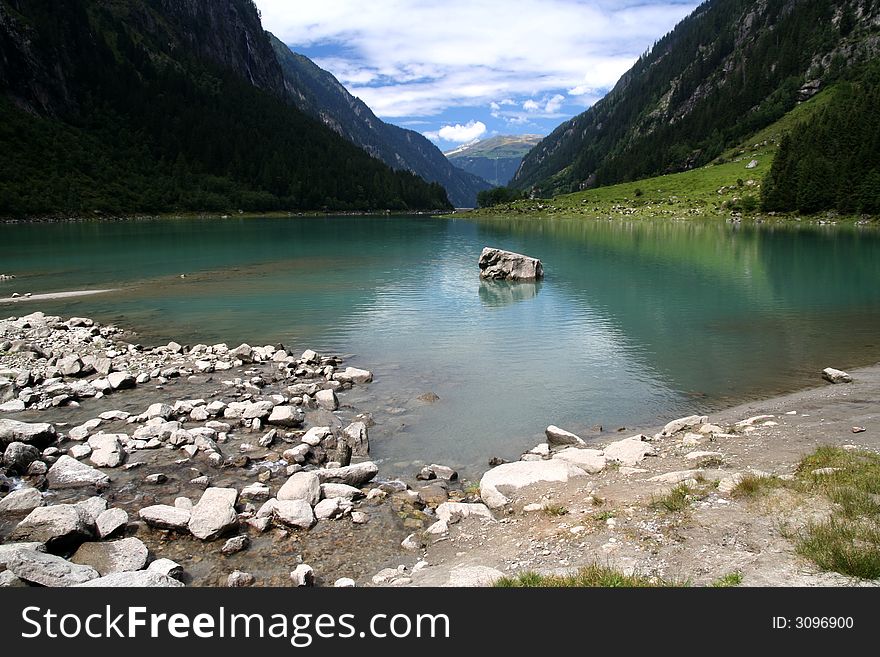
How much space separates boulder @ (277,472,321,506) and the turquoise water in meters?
3.06

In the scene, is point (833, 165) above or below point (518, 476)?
above

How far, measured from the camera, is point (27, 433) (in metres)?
14.9

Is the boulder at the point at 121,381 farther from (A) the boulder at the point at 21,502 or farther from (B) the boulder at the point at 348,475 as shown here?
(B) the boulder at the point at 348,475

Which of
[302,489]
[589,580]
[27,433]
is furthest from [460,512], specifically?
[27,433]

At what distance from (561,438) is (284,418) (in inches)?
337

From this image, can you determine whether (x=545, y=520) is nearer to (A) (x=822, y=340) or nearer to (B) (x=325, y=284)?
(A) (x=822, y=340)

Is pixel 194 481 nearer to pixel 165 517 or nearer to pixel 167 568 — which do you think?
pixel 165 517

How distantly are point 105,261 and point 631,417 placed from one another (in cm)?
6727

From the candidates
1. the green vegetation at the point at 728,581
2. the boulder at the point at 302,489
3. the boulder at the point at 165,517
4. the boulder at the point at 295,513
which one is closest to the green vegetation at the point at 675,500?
the green vegetation at the point at 728,581

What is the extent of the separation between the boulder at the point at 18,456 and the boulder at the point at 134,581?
7.25 meters

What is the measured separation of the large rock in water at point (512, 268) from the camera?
52781 mm

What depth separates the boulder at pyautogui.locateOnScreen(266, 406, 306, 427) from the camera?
17.2 metres

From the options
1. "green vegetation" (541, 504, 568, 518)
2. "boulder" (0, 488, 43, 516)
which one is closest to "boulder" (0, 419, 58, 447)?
"boulder" (0, 488, 43, 516)

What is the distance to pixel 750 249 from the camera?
72.3m
